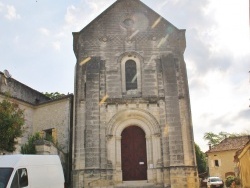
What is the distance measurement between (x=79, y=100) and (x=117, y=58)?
3603 mm

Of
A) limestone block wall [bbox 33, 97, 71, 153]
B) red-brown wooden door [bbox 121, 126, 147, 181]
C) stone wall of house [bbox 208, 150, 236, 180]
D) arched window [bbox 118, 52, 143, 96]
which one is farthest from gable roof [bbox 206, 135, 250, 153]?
limestone block wall [bbox 33, 97, 71, 153]

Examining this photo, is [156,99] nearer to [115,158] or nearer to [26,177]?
[115,158]

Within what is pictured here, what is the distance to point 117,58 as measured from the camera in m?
19.8

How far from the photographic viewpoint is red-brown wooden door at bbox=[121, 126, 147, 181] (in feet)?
59.7

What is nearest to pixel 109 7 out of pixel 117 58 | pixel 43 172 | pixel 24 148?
pixel 117 58

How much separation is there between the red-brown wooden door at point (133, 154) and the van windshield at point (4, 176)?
30.2 ft

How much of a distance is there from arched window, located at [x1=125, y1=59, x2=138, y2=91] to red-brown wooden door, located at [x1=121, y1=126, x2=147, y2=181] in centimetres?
262

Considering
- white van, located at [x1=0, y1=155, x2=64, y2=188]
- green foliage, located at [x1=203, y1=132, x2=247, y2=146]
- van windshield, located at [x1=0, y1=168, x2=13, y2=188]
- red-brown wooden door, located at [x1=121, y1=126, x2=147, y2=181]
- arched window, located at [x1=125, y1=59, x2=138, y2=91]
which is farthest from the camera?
green foliage, located at [x1=203, y1=132, x2=247, y2=146]

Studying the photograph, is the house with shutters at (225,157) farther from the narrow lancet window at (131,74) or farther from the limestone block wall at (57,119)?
the limestone block wall at (57,119)

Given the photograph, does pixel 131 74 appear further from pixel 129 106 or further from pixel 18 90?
pixel 18 90

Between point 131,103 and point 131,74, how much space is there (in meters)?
2.06

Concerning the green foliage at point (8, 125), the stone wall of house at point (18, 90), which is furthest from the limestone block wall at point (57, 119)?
the green foliage at point (8, 125)

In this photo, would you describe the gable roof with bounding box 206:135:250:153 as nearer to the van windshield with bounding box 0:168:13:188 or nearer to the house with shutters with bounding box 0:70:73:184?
the house with shutters with bounding box 0:70:73:184

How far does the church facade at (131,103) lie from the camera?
57.6 ft
